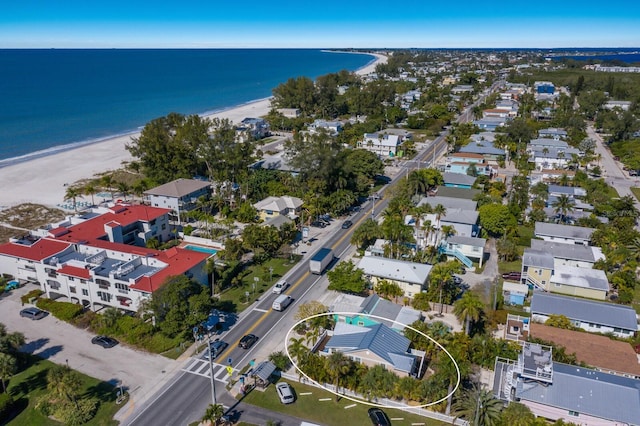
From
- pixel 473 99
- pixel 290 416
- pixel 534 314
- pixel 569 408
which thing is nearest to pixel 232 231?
pixel 290 416

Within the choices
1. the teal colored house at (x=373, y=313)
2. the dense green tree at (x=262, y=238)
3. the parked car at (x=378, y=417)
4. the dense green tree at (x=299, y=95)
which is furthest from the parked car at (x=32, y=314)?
the dense green tree at (x=299, y=95)

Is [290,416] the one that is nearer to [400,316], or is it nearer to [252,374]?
[252,374]

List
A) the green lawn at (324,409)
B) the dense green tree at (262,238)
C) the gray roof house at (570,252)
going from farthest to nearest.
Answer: the dense green tree at (262,238)
the gray roof house at (570,252)
the green lawn at (324,409)

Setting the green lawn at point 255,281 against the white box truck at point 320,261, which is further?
the white box truck at point 320,261

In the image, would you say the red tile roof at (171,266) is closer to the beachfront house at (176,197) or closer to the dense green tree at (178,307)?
the dense green tree at (178,307)

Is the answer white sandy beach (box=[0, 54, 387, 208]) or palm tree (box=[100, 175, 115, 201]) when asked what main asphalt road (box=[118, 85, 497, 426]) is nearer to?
palm tree (box=[100, 175, 115, 201])

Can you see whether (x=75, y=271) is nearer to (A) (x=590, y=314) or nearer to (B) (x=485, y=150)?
(A) (x=590, y=314)

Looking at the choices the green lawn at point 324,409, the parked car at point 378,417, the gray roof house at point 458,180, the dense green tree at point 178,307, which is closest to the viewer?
the parked car at point 378,417
